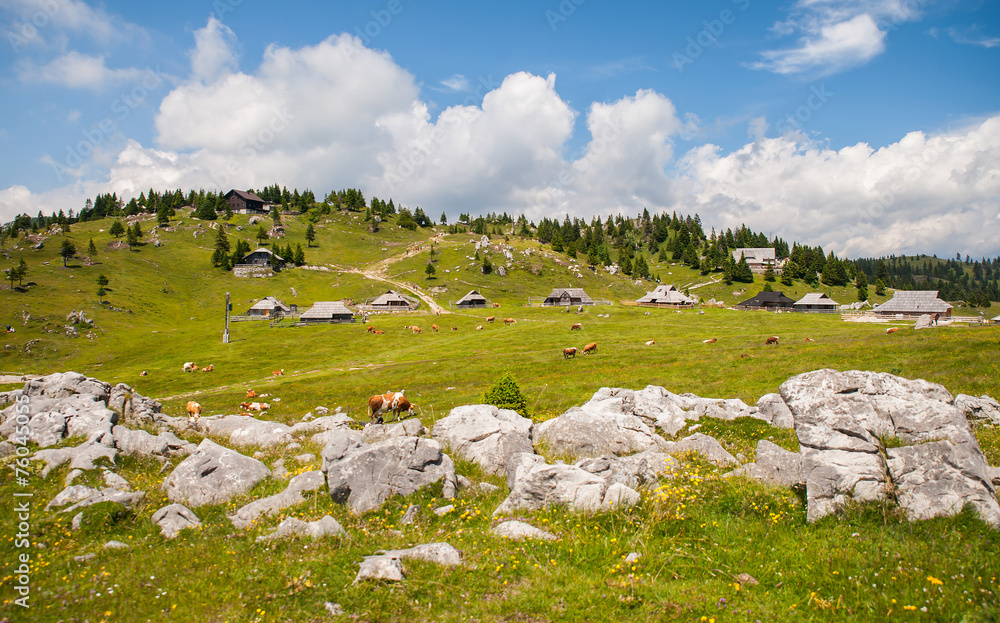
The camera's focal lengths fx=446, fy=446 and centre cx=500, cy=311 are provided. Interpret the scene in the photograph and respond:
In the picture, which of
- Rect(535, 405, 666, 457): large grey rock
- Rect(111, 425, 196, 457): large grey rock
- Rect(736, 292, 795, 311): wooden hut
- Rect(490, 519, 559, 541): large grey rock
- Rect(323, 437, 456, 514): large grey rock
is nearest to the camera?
Rect(490, 519, 559, 541): large grey rock

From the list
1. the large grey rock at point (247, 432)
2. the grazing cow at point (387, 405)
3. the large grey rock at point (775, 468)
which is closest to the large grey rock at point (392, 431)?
the large grey rock at point (247, 432)

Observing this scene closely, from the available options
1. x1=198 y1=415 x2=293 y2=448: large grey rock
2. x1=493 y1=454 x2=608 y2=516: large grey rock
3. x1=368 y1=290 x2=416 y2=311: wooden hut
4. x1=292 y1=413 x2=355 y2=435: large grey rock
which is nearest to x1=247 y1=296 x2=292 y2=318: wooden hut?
x1=368 y1=290 x2=416 y2=311: wooden hut

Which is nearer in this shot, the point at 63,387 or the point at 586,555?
the point at 586,555

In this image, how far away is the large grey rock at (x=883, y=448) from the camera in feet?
26.8

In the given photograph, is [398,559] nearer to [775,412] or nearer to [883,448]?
A: [883,448]

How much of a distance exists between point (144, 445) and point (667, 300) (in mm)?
112559

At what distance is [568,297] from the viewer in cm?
12088

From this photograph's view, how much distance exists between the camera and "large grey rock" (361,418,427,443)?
1652 cm

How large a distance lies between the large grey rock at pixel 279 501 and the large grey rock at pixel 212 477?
135 centimetres

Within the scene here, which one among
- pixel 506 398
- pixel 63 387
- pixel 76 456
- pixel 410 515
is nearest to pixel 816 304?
pixel 506 398

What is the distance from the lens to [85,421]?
15859 millimetres

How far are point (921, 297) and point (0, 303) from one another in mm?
178975

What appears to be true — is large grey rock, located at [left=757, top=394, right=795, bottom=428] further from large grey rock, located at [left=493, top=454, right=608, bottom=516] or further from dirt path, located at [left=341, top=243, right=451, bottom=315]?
dirt path, located at [left=341, top=243, right=451, bottom=315]

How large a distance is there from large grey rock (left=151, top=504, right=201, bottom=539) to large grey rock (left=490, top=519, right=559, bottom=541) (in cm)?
684
